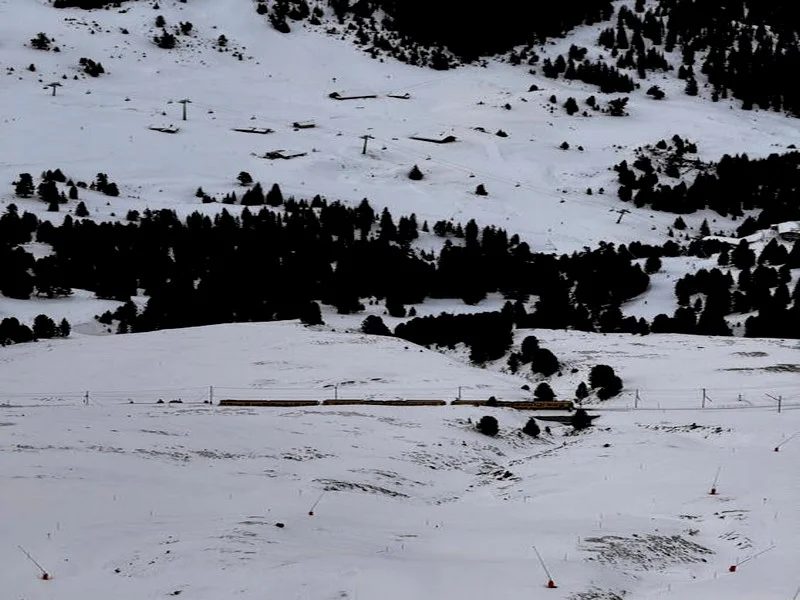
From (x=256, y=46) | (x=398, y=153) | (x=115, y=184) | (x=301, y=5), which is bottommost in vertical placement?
(x=115, y=184)

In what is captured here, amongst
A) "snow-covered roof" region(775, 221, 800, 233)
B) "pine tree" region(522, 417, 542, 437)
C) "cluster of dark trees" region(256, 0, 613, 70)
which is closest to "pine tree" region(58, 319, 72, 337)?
"pine tree" region(522, 417, 542, 437)

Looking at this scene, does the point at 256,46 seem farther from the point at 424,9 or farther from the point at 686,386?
the point at 686,386

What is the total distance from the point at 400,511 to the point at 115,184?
84.3 m

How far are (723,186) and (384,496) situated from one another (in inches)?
3836

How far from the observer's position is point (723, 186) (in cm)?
10988

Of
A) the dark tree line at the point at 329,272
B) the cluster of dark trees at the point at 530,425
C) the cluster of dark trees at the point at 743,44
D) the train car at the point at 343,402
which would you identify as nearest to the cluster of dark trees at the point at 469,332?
the dark tree line at the point at 329,272

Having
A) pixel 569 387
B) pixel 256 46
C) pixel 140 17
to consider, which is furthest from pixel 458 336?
pixel 140 17

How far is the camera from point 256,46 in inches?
5743

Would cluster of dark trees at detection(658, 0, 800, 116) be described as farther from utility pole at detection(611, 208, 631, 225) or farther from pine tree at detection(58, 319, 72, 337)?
pine tree at detection(58, 319, 72, 337)

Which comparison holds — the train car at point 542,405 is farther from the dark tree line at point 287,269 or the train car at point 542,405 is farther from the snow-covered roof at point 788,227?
the snow-covered roof at point 788,227

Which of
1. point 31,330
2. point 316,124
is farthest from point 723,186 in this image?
point 31,330

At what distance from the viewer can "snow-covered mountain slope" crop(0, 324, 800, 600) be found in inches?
644

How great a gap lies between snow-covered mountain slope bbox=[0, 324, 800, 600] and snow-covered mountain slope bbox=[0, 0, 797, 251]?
5725 centimetres

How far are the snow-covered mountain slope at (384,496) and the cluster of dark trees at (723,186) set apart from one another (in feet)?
206
